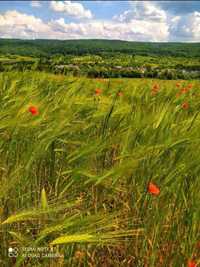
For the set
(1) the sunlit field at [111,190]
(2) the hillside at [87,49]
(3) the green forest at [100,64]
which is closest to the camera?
(1) the sunlit field at [111,190]

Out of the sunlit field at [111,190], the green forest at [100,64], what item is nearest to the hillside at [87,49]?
the green forest at [100,64]

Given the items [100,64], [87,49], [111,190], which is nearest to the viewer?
[111,190]

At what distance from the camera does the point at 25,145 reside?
5.52ft

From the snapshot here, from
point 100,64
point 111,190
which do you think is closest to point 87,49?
point 100,64

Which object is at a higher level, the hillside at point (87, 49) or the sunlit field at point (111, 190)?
the sunlit field at point (111, 190)

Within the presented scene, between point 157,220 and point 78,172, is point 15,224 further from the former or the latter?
point 157,220

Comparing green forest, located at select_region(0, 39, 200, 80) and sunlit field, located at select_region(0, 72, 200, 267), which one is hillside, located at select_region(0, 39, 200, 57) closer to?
green forest, located at select_region(0, 39, 200, 80)

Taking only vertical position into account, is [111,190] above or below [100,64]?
above

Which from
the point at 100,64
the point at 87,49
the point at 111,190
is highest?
the point at 111,190

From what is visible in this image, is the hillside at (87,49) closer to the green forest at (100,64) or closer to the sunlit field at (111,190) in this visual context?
the green forest at (100,64)

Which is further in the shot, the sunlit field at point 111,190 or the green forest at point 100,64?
the green forest at point 100,64

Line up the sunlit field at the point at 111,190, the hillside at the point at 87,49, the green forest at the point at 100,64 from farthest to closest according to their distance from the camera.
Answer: the hillside at the point at 87,49 < the green forest at the point at 100,64 < the sunlit field at the point at 111,190

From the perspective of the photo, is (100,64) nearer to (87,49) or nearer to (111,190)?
(111,190)

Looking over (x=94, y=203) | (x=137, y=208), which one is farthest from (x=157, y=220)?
(x=94, y=203)
